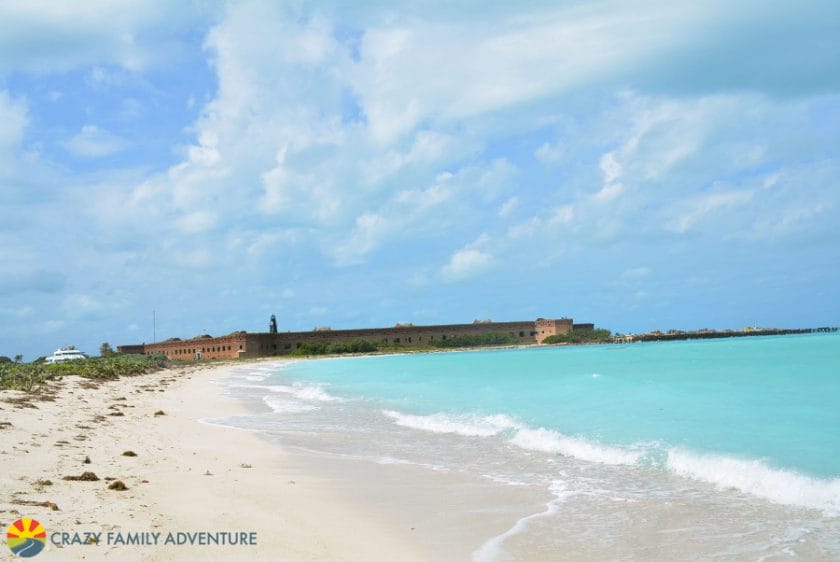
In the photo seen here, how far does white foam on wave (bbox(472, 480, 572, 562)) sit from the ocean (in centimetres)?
2

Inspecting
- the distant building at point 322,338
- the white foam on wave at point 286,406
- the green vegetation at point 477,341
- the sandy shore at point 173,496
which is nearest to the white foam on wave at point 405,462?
the sandy shore at point 173,496

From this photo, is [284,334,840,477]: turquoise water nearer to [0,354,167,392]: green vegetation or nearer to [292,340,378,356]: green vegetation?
[0,354,167,392]: green vegetation

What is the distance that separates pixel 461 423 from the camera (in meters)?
17.4

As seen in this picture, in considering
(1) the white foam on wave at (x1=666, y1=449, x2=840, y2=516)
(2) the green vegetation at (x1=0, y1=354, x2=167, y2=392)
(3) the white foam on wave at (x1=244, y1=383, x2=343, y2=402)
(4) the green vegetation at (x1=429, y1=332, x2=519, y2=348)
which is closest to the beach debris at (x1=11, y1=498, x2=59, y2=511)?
(1) the white foam on wave at (x1=666, y1=449, x2=840, y2=516)

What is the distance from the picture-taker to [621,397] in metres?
21.1

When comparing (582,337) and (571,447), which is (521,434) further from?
(582,337)

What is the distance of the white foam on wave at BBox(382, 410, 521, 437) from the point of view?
16.0 metres

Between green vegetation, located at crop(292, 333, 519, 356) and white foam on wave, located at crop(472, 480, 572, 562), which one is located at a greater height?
green vegetation, located at crop(292, 333, 519, 356)

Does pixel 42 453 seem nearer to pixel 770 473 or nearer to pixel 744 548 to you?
pixel 744 548

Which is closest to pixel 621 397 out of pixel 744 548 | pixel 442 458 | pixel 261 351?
pixel 442 458

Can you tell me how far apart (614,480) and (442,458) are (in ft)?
10.8

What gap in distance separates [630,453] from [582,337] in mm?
105901

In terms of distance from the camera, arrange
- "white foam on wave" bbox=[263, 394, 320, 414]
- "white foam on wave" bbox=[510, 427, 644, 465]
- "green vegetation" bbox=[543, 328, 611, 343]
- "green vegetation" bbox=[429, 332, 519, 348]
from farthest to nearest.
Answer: "green vegetation" bbox=[543, 328, 611, 343] < "green vegetation" bbox=[429, 332, 519, 348] < "white foam on wave" bbox=[263, 394, 320, 414] < "white foam on wave" bbox=[510, 427, 644, 465]

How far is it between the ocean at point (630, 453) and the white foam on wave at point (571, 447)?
0.14 ft
